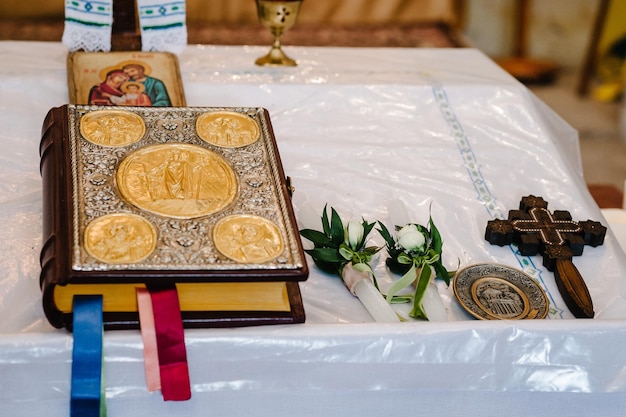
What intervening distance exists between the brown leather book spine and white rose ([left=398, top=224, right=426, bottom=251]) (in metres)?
0.49

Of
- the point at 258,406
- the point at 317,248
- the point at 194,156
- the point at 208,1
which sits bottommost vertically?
the point at 208,1

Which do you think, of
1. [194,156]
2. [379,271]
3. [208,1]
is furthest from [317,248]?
[208,1]

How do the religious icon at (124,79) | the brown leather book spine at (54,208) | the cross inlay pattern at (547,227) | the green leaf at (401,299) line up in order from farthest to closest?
the religious icon at (124,79), the cross inlay pattern at (547,227), the green leaf at (401,299), the brown leather book spine at (54,208)

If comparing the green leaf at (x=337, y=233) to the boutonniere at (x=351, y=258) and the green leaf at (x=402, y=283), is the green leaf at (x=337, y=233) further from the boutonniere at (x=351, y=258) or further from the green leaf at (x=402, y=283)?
the green leaf at (x=402, y=283)

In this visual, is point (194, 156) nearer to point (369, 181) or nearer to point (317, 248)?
point (317, 248)

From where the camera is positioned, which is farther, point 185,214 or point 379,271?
point 379,271

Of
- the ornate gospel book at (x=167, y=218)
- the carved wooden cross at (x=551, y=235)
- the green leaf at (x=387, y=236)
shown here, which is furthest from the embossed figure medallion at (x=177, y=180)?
the carved wooden cross at (x=551, y=235)

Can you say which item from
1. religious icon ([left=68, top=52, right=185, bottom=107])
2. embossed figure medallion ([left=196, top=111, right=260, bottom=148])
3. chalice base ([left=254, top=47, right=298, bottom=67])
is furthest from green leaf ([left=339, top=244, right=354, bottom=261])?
chalice base ([left=254, top=47, right=298, bottom=67])

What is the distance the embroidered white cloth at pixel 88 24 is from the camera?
66.0 inches

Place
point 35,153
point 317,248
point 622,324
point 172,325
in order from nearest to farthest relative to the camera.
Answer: point 172,325 < point 622,324 < point 317,248 < point 35,153

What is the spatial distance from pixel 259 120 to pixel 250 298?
373 mm

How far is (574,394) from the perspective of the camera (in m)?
1.12

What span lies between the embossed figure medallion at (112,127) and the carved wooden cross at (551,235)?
61 centimetres

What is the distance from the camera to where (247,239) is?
39.7 inches
